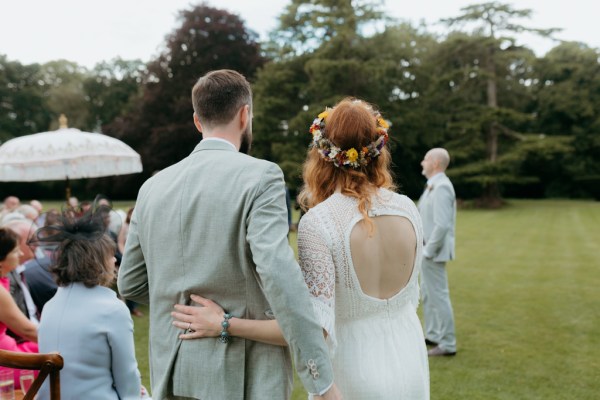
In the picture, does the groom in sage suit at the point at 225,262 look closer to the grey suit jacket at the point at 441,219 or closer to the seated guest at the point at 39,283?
the seated guest at the point at 39,283

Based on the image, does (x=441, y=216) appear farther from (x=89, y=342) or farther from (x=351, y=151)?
(x=89, y=342)

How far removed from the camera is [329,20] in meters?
32.1

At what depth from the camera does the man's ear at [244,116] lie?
2.05 meters

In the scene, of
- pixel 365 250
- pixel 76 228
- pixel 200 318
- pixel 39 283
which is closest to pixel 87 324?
pixel 76 228

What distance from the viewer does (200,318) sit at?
188 centimetres

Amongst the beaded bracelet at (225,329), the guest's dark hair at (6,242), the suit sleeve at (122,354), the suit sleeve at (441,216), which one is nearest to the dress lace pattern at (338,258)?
the beaded bracelet at (225,329)

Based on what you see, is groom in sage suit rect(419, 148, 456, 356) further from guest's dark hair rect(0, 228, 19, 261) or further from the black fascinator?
guest's dark hair rect(0, 228, 19, 261)

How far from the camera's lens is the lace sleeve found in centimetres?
206

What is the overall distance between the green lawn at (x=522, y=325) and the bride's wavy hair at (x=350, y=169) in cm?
81

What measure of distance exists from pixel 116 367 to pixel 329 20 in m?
31.9

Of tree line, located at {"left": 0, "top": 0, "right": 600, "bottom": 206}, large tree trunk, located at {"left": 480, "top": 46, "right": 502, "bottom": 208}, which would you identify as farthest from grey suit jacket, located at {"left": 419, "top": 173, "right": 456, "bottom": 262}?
large tree trunk, located at {"left": 480, "top": 46, "right": 502, "bottom": 208}

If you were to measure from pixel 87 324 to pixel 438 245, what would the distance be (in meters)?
4.07

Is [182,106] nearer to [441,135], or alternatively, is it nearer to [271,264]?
[441,135]

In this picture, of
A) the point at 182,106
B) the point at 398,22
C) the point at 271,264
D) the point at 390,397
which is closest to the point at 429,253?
the point at 390,397
